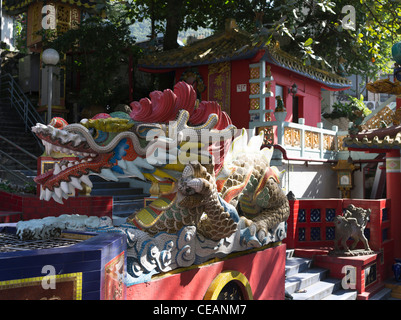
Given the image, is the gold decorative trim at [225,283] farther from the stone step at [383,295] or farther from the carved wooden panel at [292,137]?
the carved wooden panel at [292,137]

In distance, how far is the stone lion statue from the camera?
25.9 feet

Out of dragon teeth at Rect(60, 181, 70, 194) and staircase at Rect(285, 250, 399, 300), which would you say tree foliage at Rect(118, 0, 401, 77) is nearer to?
staircase at Rect(285, 250, 399, 300)

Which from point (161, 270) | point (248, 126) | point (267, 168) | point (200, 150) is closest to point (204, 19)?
point (248, 126)

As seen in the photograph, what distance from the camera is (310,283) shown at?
7305 mm

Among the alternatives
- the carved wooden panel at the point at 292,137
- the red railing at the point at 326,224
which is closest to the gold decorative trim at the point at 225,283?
the red railing at the point at 326,224

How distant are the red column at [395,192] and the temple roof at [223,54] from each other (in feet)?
13.8

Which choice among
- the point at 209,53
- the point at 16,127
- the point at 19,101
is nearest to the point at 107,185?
the point at 16,127

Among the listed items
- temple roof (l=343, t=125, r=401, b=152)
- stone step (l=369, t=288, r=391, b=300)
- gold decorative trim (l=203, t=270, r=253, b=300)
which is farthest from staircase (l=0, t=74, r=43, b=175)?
stone step (l=369, t=288, r=391, b=300)

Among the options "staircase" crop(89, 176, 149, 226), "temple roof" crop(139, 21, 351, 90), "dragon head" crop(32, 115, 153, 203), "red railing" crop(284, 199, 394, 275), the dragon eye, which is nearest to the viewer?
"dragon head" crop(32, 115, 153, 203)

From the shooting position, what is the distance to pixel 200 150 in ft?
14.5

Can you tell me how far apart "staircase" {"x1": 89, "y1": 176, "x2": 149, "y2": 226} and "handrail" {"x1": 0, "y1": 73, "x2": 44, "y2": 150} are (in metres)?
3.14

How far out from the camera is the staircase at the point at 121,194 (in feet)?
26.6

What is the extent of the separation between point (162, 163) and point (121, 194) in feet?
18.1

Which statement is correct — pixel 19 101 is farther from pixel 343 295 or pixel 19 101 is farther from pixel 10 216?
pixel 343 295
